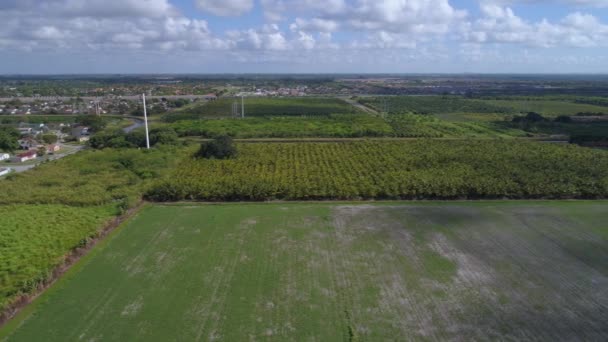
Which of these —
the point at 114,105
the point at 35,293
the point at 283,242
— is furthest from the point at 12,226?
the point at 114,105

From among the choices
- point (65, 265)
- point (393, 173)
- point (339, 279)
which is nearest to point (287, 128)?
point (393, 173)

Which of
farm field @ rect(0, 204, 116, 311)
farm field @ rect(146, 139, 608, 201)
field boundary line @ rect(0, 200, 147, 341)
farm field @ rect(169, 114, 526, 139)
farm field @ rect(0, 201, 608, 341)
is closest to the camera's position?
farm field @ rect(0, 201, 608, 341)

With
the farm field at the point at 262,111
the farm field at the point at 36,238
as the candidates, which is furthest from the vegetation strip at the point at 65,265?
the farm field at the point at 262,111

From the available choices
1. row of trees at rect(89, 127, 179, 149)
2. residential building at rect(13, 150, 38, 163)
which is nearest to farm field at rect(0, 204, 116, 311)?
residential building at rect(13, 150, 38, 163)

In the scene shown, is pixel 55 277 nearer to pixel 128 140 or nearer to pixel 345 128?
pixel 128 140

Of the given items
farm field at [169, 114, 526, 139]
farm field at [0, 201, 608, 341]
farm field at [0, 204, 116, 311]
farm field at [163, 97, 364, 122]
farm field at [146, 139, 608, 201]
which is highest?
farm field at [163, 97, 364, 122]

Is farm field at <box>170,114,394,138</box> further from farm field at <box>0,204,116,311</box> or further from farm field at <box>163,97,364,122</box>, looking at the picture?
farm field at <box>0,204,116,311</box>

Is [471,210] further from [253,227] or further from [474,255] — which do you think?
[253,227]
